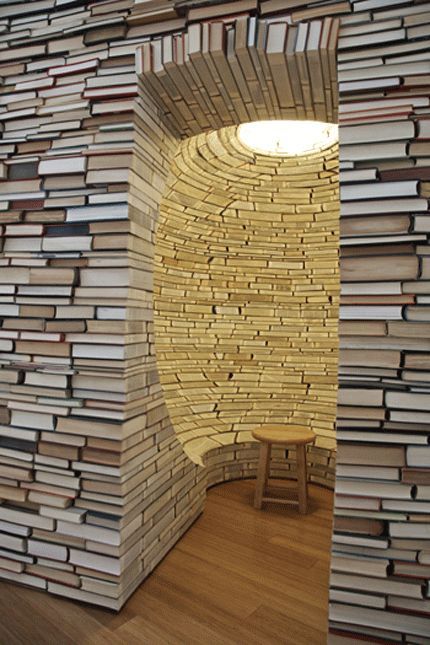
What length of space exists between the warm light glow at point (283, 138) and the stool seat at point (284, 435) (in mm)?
2144

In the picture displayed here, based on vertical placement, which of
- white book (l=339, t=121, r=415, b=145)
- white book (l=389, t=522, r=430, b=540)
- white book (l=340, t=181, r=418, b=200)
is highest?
white book (l=339, t=121, r=415, b=145)

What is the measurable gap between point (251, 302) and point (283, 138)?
1.42m

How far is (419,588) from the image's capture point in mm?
1783

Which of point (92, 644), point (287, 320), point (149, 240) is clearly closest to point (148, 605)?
point (92, 644)

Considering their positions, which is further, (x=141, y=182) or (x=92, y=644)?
(x=141, y=182)

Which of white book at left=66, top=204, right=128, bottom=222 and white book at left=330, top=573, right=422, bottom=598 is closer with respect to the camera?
white book at left=330, top=573, right=422, bottom=598

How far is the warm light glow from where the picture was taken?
352cm

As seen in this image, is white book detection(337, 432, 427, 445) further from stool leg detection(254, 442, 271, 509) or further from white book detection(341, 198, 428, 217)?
stool leg detection(254, 442, 271, 509)

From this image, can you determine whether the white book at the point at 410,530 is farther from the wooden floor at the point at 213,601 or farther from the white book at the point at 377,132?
the white book at the point at 377,132

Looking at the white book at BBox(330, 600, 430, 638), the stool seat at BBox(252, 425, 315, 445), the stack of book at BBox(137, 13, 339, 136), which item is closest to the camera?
the white book at BBox(330, 600, 430, 638)

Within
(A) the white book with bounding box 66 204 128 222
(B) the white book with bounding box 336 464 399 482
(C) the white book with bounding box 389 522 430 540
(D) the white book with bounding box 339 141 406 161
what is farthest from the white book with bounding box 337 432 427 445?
(A) the white book with bounding box 66 204 128 222

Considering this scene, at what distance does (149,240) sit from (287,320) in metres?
2.18

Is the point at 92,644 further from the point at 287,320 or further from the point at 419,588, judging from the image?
the point at 287,320

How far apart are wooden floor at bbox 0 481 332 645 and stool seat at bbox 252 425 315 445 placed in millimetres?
578
